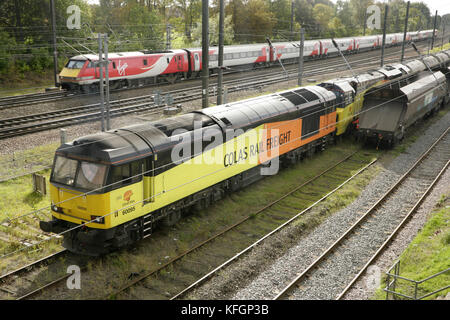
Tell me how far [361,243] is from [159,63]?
2749cm

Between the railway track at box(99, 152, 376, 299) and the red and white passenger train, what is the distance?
961cm

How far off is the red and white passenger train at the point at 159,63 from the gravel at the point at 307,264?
445 inches

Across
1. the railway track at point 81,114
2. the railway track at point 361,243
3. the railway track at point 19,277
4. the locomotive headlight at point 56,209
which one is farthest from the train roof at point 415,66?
the railway track at point 19,277

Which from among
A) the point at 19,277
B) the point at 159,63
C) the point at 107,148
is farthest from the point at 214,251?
the point at 159,63

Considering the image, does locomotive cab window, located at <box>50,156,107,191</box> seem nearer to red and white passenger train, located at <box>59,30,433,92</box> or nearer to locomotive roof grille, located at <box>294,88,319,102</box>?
red and white passenger train, located at <box>59,30,433,92</box>

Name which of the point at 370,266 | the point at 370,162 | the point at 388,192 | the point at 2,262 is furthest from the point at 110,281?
the point at 370,162

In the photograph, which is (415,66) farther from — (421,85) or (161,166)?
(161,166)

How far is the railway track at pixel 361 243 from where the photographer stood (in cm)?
1228

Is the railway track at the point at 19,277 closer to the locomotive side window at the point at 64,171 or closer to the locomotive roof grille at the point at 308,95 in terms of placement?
the locomotive side window at the point at 64,171

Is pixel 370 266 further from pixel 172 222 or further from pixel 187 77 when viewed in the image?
pixel 187 77

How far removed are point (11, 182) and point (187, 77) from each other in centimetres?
2696

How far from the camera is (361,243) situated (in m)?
15.0

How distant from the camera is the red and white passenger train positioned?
33219mm

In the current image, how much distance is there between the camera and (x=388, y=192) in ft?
63.9
